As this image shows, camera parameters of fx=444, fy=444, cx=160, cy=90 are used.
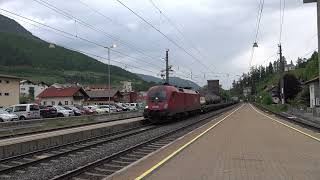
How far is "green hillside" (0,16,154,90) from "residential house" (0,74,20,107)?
103 meters

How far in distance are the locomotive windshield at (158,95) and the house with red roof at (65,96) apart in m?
55.9

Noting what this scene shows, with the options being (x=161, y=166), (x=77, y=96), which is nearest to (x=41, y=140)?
(x=161, y=166)

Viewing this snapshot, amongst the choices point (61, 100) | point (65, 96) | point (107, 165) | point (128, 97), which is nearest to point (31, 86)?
point (128, 97)

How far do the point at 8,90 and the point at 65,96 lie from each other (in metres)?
27.2

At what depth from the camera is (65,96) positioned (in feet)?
291

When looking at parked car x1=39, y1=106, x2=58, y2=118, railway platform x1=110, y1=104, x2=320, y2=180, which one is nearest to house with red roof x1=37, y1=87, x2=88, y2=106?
parked car x1=39, y1=106, x2=58, y2=118

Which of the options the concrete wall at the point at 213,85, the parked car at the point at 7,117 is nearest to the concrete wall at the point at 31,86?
the concrete wall at the point at 213,85

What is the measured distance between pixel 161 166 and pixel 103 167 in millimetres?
1864

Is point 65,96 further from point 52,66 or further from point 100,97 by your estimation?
point 52,66

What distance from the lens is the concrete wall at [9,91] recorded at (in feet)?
198

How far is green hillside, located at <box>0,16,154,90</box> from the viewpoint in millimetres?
171375

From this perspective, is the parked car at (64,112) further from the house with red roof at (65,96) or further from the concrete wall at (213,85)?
the concrete wall at (213,85)

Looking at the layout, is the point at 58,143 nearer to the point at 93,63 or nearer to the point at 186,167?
the point at 186,167

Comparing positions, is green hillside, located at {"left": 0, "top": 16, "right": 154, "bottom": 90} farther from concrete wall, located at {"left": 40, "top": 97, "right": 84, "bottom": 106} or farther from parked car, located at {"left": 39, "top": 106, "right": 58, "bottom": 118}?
parked car, located at {"left": 39, "top": 106, "right": 58, "bottom": 118}
